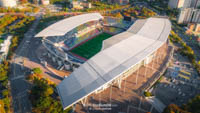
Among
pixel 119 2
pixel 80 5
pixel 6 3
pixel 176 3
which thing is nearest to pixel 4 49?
pixel 80 5

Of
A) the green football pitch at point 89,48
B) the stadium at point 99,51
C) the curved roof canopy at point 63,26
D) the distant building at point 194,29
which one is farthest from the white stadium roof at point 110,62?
the distant building at point 194,29

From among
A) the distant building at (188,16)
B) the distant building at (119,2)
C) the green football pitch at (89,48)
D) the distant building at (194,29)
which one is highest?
the distant building at (119,2)

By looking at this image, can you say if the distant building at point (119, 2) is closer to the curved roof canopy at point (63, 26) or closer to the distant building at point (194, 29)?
the distant building at point (194, 29)

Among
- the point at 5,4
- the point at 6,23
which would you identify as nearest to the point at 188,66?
the point at 6,23

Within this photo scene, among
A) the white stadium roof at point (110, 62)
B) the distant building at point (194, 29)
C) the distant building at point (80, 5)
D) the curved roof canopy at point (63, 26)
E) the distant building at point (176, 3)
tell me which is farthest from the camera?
the distant building at point (80, 5)

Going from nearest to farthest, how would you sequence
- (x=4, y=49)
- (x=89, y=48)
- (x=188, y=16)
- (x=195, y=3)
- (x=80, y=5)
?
(x=89, y=48) → (x=4, y=49) → (x=188, y=16) → (x=195, y=3) → (x=80, y=5)

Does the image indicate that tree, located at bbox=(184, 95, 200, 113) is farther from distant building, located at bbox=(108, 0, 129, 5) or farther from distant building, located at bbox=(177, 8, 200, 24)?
distant building, located at bbox=(108, 0, 129, 5)

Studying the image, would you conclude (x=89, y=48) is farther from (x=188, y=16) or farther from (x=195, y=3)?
(x=195, y=3)
